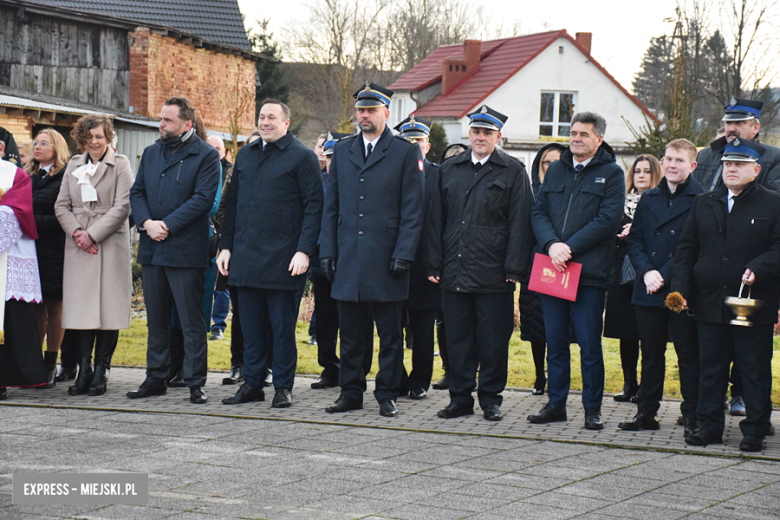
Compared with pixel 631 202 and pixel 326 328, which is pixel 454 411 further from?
pixel 631 202

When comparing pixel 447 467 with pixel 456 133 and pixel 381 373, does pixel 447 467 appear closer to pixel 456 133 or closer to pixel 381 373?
pixel 381 373

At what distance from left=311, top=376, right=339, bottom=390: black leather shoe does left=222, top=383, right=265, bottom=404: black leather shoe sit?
0.80 m

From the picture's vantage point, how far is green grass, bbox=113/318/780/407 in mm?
8375

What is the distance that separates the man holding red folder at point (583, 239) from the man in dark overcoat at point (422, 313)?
106 cm

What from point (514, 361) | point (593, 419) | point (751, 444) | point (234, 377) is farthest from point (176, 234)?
point (751, 444)

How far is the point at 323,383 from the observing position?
8023 millimetres

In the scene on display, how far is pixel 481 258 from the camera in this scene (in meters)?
6.73

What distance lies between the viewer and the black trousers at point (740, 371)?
234 inches

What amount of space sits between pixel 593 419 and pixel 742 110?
2.58 metres

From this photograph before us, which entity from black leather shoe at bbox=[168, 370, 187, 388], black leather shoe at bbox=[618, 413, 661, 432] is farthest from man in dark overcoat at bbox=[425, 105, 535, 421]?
black leather shoe at bbox=[168, 370, 187, 388]

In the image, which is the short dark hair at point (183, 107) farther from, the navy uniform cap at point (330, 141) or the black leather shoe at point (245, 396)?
the black leather shoe at point (245, 396)

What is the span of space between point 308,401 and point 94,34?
19.6 metres

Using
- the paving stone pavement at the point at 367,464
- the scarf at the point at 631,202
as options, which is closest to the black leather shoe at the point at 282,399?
the paving stone pavement at the point at 367,464

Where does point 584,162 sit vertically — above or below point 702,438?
above
